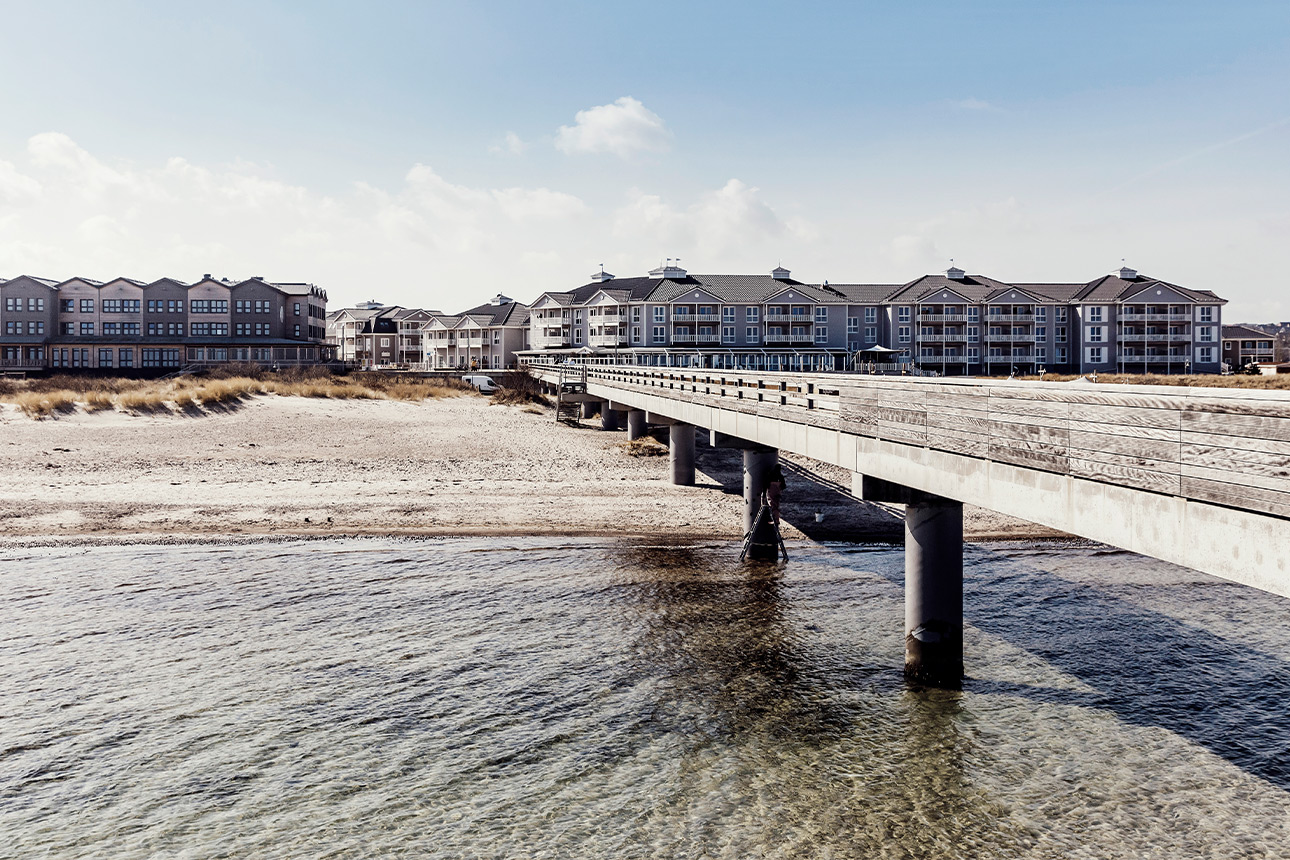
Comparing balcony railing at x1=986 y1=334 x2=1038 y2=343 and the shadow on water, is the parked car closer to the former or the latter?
the shadow on water

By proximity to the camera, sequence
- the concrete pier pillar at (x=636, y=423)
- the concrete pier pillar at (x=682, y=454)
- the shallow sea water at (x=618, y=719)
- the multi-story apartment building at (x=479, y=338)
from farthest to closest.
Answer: the multi-story apartment building at (x=479, y=338) < the concrete pier pillar at (x=636, y=423) < the concrete pier pillar at (x=682, y=454) < the shallow sea water at (x=618, y=719)

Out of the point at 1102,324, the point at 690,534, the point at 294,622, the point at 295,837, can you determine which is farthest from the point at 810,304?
the point at 295,837

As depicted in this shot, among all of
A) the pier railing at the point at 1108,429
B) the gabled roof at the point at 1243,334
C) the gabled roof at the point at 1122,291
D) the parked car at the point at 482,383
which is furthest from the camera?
the gabled roof at the point at 1243,334

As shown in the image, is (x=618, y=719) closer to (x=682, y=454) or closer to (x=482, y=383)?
(x=682, y=454)

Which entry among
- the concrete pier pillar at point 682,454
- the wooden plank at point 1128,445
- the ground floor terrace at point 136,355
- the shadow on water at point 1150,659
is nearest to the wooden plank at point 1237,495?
the wooden plank at point 1128,445

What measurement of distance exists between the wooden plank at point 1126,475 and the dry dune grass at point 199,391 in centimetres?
4035

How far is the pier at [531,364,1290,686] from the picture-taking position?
616 cm

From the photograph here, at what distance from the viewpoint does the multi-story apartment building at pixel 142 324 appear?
8206cm

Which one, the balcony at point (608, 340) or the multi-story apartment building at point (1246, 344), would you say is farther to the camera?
the multi-story apartment building at point (1246, 344)

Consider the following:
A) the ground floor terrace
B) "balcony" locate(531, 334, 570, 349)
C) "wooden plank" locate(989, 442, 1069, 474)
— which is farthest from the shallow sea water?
"balcony" locate(531, 334, 570, 349)

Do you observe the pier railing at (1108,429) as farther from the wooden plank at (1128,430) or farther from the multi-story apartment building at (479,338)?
the multi-story apartment building at (479,338)

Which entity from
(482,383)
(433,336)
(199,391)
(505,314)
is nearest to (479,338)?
(505,314)

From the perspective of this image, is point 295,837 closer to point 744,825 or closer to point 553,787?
point 553,787

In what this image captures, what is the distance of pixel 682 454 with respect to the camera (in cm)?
2938
